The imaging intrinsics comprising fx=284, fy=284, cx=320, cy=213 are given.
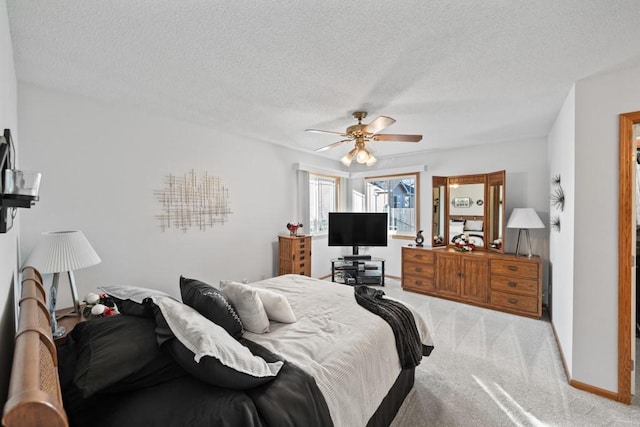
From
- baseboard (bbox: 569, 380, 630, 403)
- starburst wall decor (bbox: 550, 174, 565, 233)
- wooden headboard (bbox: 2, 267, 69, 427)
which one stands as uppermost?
starburst wall decor (bbox: 550, 174, 565, 233)

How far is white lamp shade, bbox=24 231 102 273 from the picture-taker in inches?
76.3

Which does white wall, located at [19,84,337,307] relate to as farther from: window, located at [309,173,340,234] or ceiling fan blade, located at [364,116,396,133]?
ceiling fan blade, located at [364,116,396,133]

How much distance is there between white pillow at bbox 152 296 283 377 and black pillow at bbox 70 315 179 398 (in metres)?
0.14

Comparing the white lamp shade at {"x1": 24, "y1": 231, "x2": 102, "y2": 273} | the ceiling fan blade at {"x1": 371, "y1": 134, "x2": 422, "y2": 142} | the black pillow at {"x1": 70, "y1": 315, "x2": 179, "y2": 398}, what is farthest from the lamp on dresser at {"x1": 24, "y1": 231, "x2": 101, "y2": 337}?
the ceiling fan blade at {"x1": 371, "y1": 134, "x2": 422, "y2": 142}

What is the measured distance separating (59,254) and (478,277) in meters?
4.66

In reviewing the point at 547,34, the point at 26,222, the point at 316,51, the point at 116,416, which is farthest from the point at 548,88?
the point at 26,222

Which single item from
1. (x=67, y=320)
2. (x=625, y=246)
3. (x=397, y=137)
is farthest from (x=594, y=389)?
(x=67, y=320)

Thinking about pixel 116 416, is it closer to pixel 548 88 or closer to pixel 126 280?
pixel 126 280

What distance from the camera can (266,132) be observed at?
12.7 feet

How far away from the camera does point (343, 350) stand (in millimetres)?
1622

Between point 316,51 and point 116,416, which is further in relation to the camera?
point 316,51

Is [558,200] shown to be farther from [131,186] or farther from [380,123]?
[131,186]

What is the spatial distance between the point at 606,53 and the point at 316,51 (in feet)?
6.28

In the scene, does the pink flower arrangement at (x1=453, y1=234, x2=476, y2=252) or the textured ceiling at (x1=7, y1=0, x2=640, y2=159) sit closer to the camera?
the textured ceiling at (x1=7, y1=0, x2=640, y2=159)
